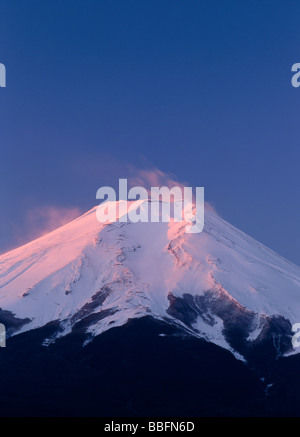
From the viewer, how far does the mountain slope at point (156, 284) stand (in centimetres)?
12169

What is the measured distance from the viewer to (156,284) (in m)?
134

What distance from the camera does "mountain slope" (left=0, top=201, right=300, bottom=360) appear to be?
122 m

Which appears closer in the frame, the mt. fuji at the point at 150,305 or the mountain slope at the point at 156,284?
the mt. fuji at the point at 150,305

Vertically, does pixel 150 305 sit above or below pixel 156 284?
below

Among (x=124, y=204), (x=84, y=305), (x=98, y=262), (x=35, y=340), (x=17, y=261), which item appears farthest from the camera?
(x=124, y=204)

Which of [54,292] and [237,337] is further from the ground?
[54,292]

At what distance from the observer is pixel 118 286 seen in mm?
131250

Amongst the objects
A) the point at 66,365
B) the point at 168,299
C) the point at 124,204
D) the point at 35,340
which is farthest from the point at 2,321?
the point at 124,204

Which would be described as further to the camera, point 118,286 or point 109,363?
point 118,286

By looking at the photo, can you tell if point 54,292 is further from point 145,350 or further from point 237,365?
point 237,365

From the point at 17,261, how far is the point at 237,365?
53464 millimetres

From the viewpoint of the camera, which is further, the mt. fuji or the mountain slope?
the mountain slope

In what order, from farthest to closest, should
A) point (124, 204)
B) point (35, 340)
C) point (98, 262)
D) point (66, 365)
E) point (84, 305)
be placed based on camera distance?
1. point (124, 204)
2. point (98, 262)
3. point (84, 305)
4. point (35, 340)
5. point (66, 365)

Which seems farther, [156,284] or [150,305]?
[156,284]
